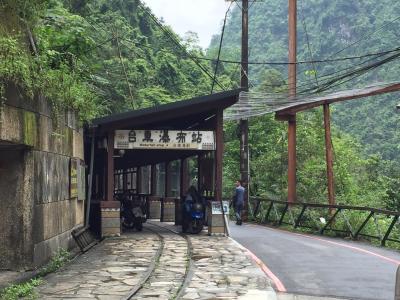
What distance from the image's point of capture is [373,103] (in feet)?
196

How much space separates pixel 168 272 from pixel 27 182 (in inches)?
118

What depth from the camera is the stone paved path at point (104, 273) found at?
27.7 feet

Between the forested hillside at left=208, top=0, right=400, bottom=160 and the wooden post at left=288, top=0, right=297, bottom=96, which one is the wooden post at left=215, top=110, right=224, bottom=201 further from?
the forested hillside at left=208, top=0, right=400, bottom=160

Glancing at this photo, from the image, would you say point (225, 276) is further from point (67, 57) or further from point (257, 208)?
point (257, 208)

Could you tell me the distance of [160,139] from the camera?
54.2 feet

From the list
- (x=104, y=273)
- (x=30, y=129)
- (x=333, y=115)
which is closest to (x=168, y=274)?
(x=104, y=273)

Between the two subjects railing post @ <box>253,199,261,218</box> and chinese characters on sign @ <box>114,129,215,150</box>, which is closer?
chinese characters on sign @ <box>114,129,215,150</box>

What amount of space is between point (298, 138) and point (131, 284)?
22195 millimetres

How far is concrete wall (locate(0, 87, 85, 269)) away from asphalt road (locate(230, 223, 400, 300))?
14.5 ft

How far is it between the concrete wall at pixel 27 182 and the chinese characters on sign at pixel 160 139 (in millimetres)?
4940

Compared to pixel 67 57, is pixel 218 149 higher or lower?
lower

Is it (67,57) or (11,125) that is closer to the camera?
(11,125)

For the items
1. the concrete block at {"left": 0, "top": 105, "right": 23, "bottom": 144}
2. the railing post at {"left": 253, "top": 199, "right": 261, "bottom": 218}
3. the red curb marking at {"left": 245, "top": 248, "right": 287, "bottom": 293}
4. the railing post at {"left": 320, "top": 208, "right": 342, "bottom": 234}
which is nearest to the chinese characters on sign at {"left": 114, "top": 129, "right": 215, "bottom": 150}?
the red curb marking at {"left": 245, "top": 248, "right": 287, "bottom": 293}

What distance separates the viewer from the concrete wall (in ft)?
30.3
